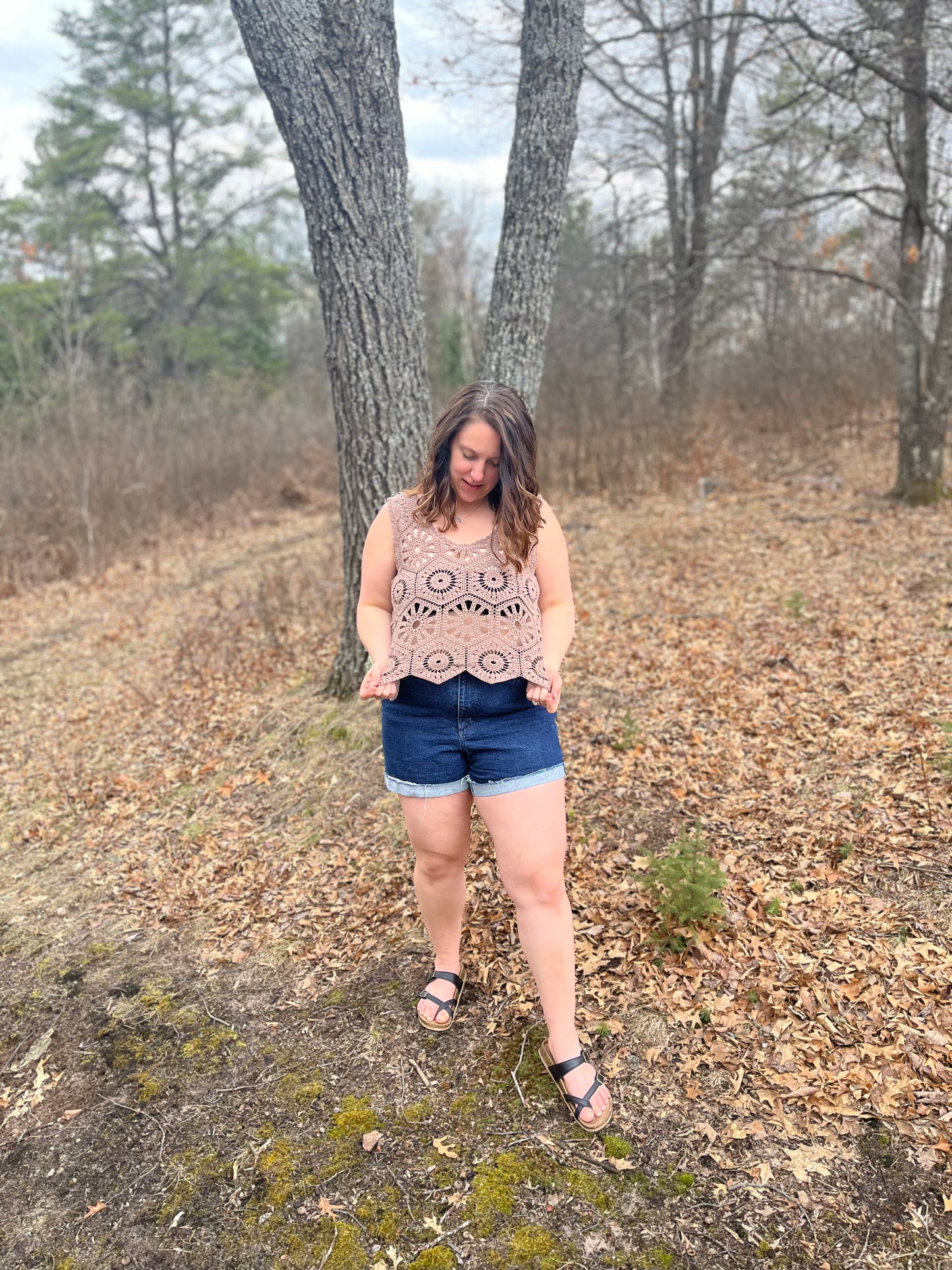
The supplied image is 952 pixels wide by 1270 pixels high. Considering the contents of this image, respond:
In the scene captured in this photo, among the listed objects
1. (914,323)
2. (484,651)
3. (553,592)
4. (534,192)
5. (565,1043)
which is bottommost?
(565,1043)

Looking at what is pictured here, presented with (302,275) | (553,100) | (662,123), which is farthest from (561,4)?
(302,275)

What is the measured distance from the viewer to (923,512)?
25.8ft

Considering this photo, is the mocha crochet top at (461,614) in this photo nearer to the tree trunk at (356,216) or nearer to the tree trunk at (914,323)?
the tree trunk at (356,216)

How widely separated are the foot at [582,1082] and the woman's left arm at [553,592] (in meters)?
0.97

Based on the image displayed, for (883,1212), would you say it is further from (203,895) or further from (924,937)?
(203,895)

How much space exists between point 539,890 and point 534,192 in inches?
136

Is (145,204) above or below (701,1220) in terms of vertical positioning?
Result: above

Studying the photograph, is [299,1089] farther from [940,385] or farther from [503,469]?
[940,385]

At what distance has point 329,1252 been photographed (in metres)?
2.00

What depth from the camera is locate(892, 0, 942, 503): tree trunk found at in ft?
24.7

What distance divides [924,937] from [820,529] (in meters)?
5.87

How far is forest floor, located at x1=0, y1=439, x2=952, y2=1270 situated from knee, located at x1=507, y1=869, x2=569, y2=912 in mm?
619

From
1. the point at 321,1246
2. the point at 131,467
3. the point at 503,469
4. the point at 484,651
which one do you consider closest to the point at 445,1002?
the point at 321,1246

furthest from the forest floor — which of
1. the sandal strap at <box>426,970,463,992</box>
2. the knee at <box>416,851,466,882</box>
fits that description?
the knee at <box>416,851,466,882</box>
